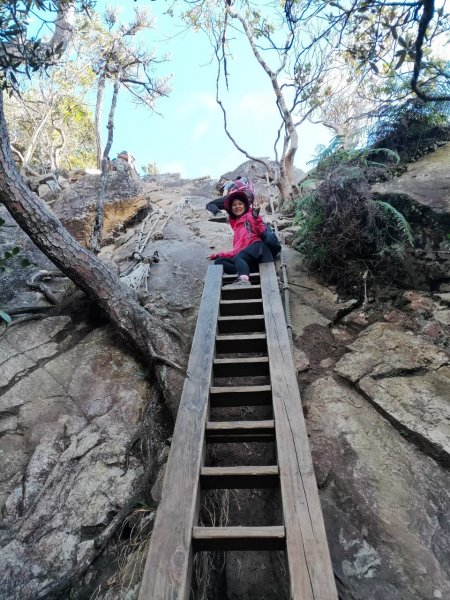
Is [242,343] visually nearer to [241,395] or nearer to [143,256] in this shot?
[241,395]

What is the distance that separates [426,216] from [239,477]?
3450 mm

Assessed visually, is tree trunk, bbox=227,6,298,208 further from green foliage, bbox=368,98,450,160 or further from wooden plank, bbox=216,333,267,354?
wooden plank, bbox=216,333,267,354

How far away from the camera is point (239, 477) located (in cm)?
204

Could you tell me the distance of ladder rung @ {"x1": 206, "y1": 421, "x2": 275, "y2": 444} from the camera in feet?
7.57

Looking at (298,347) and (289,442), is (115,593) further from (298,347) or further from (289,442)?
(298,347)

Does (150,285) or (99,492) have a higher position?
(150,285)

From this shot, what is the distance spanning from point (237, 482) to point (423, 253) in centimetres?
315

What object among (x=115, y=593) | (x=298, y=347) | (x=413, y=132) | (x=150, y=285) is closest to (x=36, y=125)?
(x=150, y=285)

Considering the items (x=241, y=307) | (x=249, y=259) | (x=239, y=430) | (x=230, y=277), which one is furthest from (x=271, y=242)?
(x=239, y=430)

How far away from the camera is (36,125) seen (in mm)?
14289

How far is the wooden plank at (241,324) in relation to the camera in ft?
11.4

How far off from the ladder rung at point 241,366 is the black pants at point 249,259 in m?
1.71

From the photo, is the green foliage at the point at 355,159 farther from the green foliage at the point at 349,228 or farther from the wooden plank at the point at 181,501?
the wooden plank at the point at 181,501

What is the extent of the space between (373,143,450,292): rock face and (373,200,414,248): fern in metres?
0.13
